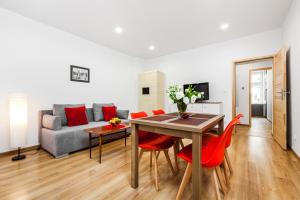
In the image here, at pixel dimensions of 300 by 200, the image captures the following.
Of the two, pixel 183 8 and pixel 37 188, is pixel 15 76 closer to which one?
pixel 37 188

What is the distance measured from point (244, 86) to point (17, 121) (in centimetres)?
660

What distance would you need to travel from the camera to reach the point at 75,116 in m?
2.99

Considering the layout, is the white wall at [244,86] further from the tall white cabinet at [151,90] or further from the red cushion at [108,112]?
the red cushion at [108,112]

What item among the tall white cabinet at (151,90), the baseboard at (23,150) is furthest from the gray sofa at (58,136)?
the tall white cabinet at (151,90)

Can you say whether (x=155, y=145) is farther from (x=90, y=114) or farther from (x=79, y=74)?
(x=79, y=74)

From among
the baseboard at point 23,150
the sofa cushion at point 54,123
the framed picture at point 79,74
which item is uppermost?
the framed picture at point 79,74

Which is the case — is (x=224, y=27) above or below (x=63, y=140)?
above

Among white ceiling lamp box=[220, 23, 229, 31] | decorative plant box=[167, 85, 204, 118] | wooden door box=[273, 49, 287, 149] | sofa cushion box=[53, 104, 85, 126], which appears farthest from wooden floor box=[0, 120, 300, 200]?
white ceiling lamp box=[220, 23, 229, 31]

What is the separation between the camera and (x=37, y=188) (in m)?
1.53

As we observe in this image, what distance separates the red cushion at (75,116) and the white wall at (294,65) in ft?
13.4

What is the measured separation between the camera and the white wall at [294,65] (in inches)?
86.0

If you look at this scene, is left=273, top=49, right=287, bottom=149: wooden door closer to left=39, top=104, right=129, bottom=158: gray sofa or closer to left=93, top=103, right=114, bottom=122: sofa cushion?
left=39, top=104, right=129, bottom=158: gray sofa

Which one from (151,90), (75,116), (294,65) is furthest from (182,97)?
(151,90)

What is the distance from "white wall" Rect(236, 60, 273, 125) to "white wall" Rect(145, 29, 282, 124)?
1.58m
